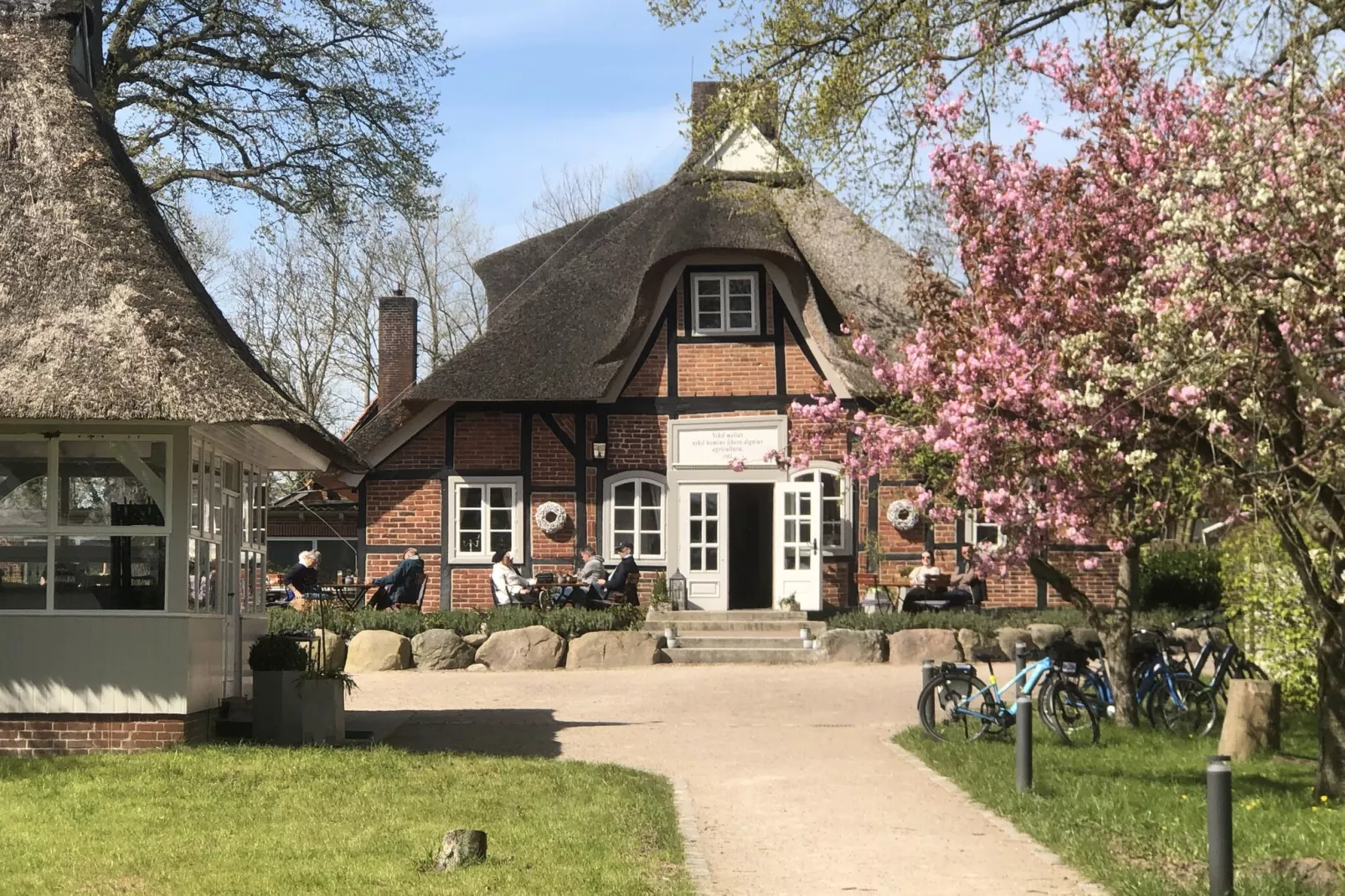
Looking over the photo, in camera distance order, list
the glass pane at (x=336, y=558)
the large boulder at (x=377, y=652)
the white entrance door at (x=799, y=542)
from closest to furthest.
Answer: the large boulder at (x=377, y=652), the white entrance door at (x=799, y=542), the glass pane at (x=336, y=558)

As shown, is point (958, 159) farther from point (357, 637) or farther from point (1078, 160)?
point (357, 637)

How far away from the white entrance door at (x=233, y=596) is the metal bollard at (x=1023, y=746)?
6.72 metres

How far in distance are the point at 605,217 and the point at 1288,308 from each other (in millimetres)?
21409

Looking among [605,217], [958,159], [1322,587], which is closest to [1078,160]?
[958,159]

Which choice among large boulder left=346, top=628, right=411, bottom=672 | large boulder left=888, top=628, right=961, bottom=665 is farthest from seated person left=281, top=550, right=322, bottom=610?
large boulder left=888, top=628, right=961, bottom=665

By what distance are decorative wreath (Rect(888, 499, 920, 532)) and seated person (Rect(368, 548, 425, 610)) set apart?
6.88 m

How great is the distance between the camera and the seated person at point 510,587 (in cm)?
2283

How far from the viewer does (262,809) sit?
9.45 meters

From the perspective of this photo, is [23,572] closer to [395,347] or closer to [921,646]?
[921,646]

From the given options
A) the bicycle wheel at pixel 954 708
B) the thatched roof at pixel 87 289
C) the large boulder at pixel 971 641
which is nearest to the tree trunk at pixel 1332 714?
the bicycle wheel at pixel 954 708

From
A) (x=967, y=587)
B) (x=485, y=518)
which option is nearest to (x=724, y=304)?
(x=485, y=518)

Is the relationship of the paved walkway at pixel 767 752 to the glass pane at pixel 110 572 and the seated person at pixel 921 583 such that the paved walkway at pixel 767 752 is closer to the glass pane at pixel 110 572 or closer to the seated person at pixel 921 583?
the glass pane at pixel 110 572

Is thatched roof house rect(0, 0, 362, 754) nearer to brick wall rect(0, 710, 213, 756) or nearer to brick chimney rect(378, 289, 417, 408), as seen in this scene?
brick wall rect(0, 710, 213, 756)

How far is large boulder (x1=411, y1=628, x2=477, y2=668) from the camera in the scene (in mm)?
19984
